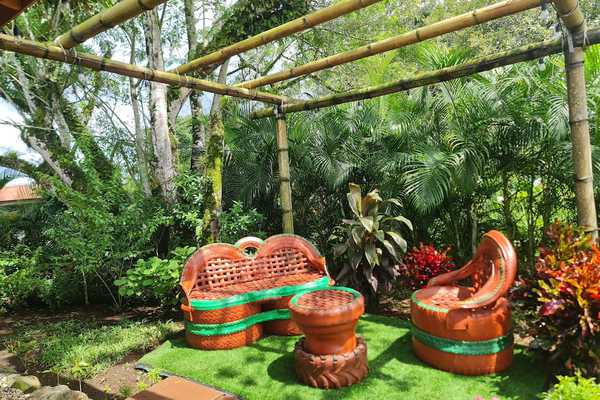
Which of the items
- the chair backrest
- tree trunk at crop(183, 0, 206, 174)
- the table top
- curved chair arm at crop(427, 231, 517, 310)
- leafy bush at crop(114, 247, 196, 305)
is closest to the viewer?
curved chair arm at crop(427, 231, 517, 310)

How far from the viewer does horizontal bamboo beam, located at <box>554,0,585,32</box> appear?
8.46ft

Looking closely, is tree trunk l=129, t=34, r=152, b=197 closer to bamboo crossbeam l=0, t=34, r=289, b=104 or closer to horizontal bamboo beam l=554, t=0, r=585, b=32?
bamboo crossbeam l=0, t=34, r=289, b=104

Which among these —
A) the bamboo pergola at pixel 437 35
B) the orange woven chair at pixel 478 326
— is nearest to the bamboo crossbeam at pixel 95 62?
the bamboo pergola at pixel 437 35

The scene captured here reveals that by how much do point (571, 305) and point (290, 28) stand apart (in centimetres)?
287

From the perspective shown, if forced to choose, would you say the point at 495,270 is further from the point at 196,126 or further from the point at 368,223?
the point at 196,126

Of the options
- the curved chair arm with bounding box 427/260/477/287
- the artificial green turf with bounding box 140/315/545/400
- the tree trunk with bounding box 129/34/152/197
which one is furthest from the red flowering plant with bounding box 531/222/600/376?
the tree trunk with bounding box 129/34/152/197

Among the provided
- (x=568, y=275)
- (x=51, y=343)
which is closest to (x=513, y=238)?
(x=568, y=275)

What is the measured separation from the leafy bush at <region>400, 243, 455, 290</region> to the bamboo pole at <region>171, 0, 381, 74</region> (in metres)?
2.73

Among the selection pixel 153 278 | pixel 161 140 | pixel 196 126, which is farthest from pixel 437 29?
pixel 196 126

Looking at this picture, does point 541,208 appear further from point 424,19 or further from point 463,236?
point 424,19

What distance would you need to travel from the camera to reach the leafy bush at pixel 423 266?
4.55 meters

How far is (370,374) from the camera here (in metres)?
3.15

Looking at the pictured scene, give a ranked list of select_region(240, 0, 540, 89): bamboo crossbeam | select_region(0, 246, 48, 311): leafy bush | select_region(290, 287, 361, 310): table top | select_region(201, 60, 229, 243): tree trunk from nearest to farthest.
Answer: select_region(240, 0, 540, 89): bamboo crossbeam
select_region(290, 287, 361, 310): table top
select_region(201, 60, 229, 243): tree trunk
select_region(0, 246, 48, 311): leafy bush

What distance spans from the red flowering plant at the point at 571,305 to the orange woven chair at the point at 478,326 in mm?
217
